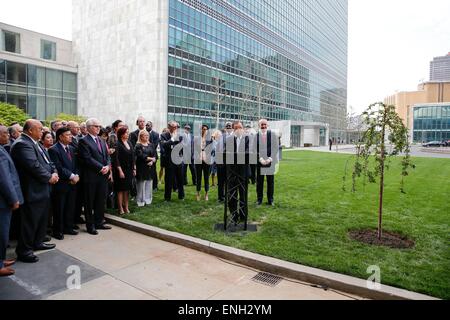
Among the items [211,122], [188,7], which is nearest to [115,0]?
[188,7]

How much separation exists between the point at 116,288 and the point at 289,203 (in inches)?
Result: 229

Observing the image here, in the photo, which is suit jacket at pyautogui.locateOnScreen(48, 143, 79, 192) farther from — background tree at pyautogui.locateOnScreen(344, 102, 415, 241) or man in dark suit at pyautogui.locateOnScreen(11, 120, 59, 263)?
background tree at pyautogui.locateOnScreen(344, 102, 415, 241)

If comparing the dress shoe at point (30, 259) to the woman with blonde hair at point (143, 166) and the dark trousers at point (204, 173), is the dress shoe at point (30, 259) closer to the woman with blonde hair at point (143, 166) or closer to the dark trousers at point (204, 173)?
the woman with blonde hair at point (143, 166)

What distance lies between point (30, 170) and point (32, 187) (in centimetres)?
30

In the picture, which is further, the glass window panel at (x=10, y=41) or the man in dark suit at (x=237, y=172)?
the glass window panel at (x=10, y=41)

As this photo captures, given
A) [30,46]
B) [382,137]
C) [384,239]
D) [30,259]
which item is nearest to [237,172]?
[382,137]

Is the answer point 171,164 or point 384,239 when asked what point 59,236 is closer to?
point 171,164

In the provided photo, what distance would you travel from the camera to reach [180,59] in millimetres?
42875

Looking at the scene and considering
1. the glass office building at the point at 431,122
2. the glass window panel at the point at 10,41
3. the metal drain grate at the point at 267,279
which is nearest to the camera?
the metal drain grate at the point at 267,279

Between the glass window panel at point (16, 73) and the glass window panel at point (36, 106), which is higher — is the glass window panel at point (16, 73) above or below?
above

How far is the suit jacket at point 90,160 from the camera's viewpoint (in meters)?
6.40

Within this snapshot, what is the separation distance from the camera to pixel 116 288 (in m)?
3.91

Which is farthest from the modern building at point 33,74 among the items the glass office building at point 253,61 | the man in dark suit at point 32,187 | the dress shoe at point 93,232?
the man in dark suit at point 32,187

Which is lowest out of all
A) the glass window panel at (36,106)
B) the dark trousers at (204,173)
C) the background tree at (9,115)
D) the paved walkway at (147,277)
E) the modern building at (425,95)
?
the paved walkway at (147,277)
